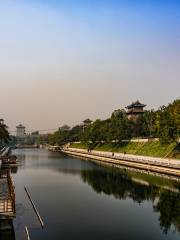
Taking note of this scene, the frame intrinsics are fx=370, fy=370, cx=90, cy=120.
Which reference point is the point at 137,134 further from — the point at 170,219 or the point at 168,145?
the point at 170,219

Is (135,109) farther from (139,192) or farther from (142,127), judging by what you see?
(139,192)

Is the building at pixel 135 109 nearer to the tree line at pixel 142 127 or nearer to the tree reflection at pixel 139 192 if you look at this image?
the tree line at pixel 142 127

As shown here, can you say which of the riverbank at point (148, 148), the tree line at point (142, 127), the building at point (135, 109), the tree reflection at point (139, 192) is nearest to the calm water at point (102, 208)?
the tree reflection at point (139, 192)

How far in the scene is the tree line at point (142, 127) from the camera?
2721 inches

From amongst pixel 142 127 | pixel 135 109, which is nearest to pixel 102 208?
pixel 142 127

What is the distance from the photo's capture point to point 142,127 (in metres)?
119

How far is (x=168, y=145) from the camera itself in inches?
3059

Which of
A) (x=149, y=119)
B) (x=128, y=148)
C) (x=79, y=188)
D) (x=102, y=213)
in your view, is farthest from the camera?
(x=149, y=119)

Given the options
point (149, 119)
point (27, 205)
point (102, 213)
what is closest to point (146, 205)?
point (102, 213)

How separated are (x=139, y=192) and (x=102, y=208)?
1051 centimetres

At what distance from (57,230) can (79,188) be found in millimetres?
22073

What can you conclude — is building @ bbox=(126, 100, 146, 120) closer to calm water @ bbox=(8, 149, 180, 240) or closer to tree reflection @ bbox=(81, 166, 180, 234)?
tree reflection @ bbox=(81, 166, 180, 234)

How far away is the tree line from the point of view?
69.1m

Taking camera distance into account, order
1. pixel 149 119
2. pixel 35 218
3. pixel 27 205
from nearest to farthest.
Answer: pixel 35 218 → pixel 27 205 → pixel 149 119
